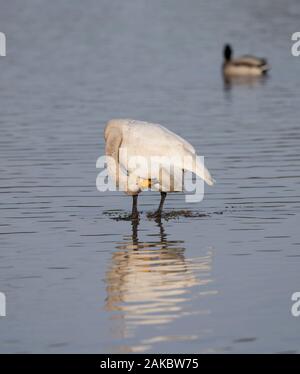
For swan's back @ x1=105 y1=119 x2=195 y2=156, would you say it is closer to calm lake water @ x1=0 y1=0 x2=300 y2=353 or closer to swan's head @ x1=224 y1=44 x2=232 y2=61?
calm lake water @ x1=0 y1=0 x2=300 y2=353

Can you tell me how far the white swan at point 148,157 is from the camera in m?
13.4

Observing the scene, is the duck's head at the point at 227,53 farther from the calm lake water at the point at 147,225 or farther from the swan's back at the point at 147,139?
the swan's back at the point at 147,139

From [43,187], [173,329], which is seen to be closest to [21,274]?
[173,329]

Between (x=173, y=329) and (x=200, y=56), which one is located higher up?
(x=200, y=56)

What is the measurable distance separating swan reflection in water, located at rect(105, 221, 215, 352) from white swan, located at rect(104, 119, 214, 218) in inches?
34.2

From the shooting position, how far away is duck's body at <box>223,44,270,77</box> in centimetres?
3397

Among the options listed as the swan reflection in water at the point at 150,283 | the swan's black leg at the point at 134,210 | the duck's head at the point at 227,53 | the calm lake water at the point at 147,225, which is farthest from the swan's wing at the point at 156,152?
the duck's head at the point at 227,53

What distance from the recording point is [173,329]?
899cm

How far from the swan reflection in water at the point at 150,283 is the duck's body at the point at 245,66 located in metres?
21.5

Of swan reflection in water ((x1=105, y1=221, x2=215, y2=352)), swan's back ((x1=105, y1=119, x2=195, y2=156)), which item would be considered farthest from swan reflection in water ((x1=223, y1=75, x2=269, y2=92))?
swan reflection in water ((x1=105, y1=221, x2=215, y2=352))

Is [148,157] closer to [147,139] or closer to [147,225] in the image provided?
[147,139]

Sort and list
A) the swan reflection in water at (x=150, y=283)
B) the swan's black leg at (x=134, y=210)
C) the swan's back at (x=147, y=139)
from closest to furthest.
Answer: the swan reflection in water at (x=150, y=283), the swan's back at (x=147, y=139), the swan's black leg at (x=134, y=210)
